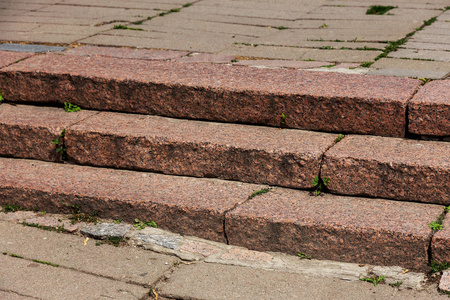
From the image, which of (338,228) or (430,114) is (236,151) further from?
(430,114)

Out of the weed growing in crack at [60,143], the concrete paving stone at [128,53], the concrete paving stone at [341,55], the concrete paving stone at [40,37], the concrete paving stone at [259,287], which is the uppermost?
the concrete paving stone at [40,37]

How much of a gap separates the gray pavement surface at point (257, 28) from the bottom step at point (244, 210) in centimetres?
124

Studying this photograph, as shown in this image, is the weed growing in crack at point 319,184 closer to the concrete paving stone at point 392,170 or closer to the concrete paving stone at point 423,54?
the concrete paving stone at point 392,170

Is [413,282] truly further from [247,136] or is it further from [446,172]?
[247,136]

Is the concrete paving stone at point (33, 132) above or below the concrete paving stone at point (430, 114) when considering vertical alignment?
below

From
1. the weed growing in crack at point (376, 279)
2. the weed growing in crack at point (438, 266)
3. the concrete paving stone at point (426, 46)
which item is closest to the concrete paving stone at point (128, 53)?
the concrete paving stone at point (426, 46)

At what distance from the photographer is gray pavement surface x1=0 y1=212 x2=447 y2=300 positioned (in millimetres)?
2459

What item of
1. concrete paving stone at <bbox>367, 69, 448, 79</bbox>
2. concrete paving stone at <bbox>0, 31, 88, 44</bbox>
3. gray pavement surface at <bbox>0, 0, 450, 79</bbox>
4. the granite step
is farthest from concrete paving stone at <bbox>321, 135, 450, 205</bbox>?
concrete paving stone at <bbox>0, 31, 88, 44</bbox>

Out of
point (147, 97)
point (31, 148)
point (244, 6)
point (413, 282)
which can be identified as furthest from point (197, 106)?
point (244, 6)

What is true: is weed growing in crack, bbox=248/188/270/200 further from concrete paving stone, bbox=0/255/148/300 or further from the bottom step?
concrete paving stone, bbox=0/255/148/300

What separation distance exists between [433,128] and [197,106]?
4.38 feet

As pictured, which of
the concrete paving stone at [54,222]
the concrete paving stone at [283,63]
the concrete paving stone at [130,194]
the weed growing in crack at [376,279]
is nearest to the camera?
the weed growing in crack at [376,279]

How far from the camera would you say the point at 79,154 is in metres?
3.42

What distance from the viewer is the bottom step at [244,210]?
8.34 feet
